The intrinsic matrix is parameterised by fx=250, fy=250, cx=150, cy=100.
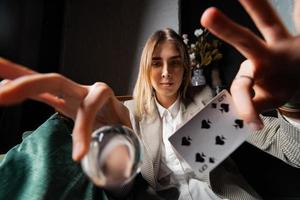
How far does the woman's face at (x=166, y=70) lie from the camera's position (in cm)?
110

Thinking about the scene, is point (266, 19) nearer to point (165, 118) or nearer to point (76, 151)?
point (76, 151)

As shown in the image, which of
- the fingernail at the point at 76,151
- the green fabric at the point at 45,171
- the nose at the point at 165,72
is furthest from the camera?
the nose at the point at 165,72

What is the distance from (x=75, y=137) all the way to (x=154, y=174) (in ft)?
2.13

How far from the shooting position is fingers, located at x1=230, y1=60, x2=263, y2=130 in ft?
1.23

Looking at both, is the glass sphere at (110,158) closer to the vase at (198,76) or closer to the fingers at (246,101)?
the fingers at (246,101)

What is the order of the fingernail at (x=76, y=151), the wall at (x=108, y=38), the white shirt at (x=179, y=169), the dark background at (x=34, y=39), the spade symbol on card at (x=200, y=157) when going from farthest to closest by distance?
the wall at (x=108, y=38)
the dark background at (x=34, y=39)
the white shirt at (x=179, y=169)
the spade symbol on card at (x=200, y=157)
the fingernail at (x=76, y=151)

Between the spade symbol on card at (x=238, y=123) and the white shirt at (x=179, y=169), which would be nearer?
the spade symbol on card at (x=238, y=123)

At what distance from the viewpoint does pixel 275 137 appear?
2.73ft

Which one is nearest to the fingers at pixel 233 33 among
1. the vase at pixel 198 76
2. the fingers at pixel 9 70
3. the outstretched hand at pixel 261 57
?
the outstretched hand at pixel 261 57

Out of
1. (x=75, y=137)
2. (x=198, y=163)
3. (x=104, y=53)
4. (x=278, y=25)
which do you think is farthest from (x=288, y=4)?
(x=104, y=53)

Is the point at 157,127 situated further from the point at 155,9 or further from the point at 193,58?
the point at 155,9

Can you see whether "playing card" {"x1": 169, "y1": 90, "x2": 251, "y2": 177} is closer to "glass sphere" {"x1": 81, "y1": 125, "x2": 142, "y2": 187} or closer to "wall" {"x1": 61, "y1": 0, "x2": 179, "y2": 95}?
"glass sphere" {"x1": 81, "y1": 125, "x2": 142, "y2": 187}

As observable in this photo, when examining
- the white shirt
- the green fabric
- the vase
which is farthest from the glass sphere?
the vase

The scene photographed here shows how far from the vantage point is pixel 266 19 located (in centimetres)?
40
